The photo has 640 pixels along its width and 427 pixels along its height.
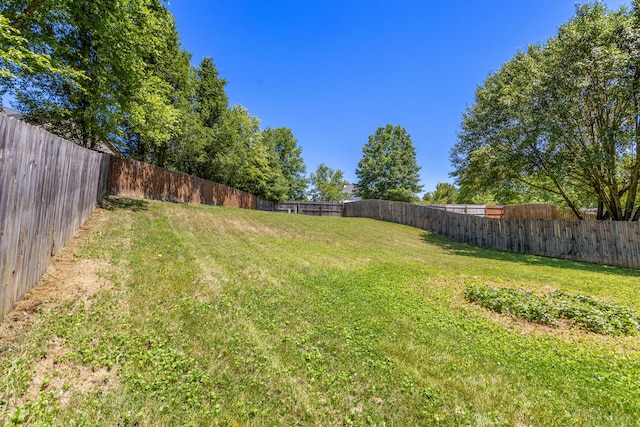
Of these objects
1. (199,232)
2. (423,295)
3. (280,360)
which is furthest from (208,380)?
(199,232)

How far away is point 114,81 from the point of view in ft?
28.8

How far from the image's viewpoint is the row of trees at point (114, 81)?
24.1 feet

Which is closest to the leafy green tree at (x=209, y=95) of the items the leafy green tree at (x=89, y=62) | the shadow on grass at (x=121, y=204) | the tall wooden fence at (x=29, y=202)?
the leafy green tree at (x=89, y=62)

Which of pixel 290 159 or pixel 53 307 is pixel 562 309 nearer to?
pixel 53 307

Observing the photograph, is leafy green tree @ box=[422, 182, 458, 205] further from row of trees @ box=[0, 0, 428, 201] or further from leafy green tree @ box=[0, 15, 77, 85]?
leafy green tree @ box=[0, 15, 77, 85]

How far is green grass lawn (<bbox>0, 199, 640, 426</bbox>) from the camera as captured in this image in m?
2.13

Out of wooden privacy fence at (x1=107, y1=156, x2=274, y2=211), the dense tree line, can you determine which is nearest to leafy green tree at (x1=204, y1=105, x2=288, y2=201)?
wooden privacy fence at (x1=107, y1=156, x2=274, y2=211)

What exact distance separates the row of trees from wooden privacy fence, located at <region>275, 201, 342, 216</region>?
→ 966 cm

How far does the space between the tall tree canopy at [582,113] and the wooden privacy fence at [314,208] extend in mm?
16625

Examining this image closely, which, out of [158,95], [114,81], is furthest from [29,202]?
[158,95]

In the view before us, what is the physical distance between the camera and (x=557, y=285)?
6008mm

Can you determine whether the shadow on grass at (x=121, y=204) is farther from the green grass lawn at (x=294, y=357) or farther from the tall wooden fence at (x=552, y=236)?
the tall wooden fence at (x=552, y=236)

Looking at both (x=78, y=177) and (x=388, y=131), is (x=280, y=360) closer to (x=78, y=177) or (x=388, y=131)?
(x=78, y=177)

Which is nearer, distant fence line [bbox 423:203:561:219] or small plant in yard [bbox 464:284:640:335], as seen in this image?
small plant in yard [bbox 464:284:640:335]
